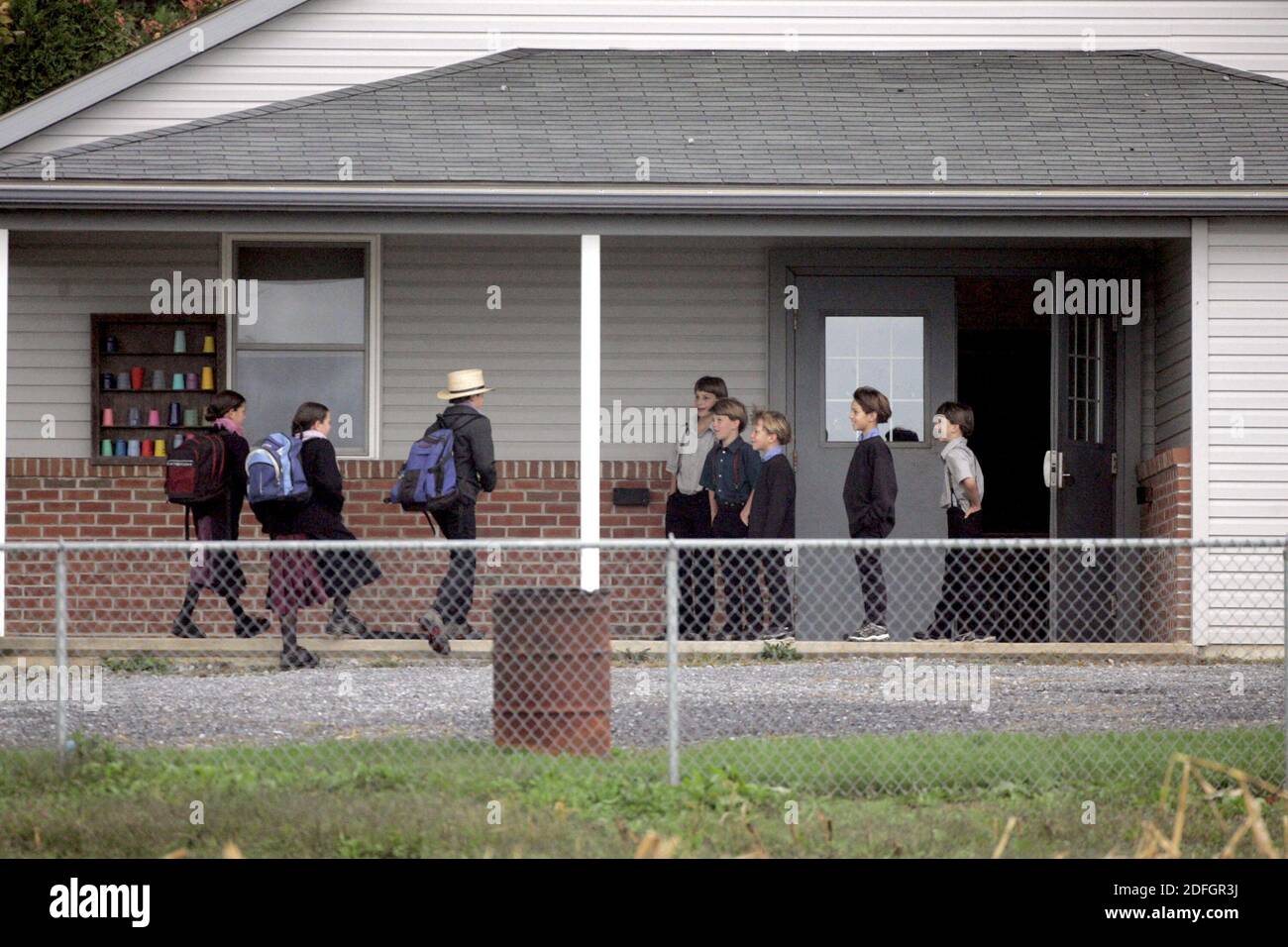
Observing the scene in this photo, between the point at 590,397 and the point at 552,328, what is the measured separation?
1.84 metres

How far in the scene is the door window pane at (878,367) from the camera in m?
14.1

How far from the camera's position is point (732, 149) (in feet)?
44.0

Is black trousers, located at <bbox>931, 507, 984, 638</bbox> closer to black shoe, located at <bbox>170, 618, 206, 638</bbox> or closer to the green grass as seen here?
the green grass

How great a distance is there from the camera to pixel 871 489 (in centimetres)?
1255

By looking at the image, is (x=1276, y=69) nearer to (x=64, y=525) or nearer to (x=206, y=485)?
(x=206, y=485)

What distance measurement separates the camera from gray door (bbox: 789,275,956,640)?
14.0 m

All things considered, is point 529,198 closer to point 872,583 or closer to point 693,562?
point 693,562

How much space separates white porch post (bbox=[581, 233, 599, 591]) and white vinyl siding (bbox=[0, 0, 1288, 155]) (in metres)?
2.96

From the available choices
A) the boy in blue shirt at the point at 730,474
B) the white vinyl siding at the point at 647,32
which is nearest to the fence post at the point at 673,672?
the boy in blue shirt at the point at 730,474

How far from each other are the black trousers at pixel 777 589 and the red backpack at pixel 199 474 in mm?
3436

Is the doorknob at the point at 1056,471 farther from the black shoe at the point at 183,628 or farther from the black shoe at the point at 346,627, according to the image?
the black shoe at the point at 183,628

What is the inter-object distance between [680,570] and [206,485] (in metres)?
3.23

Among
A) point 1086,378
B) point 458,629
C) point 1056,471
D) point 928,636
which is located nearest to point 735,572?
point 928,636

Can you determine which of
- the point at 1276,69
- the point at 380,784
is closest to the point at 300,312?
the point at 380,784
